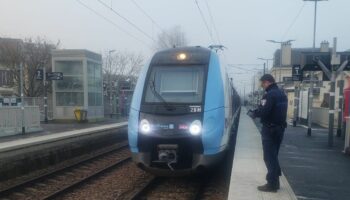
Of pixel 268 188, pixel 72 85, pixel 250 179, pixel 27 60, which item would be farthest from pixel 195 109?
pixel 27 60

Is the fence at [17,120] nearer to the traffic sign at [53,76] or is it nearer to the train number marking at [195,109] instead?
the traffic sign at [53,76]

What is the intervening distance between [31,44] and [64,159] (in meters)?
30.4

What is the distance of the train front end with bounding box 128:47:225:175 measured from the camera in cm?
752

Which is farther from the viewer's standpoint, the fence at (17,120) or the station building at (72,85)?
the station building at (72,85)

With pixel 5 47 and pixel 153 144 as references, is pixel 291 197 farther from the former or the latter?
pixel 5 47

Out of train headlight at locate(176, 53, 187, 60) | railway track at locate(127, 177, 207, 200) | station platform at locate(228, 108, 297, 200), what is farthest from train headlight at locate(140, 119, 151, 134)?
station platform at locate(228, 108, 297, 200)

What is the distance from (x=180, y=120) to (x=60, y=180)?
393 cm

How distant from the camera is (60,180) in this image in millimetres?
9836

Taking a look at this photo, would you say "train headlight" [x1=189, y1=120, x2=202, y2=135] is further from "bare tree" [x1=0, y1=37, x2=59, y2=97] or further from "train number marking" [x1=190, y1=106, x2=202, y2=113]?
"bare tree" [x1=0, y1=37, x2=59, y2=97]

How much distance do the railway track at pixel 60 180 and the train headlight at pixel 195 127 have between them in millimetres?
2983

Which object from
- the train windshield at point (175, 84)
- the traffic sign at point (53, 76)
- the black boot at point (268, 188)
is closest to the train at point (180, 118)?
the train windshield at point (175, 84)

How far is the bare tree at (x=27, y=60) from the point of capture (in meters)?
38.5

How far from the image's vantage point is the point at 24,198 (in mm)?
8062

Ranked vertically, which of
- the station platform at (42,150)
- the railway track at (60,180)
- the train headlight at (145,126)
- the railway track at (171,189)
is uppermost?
the train headlight at (145,126)
